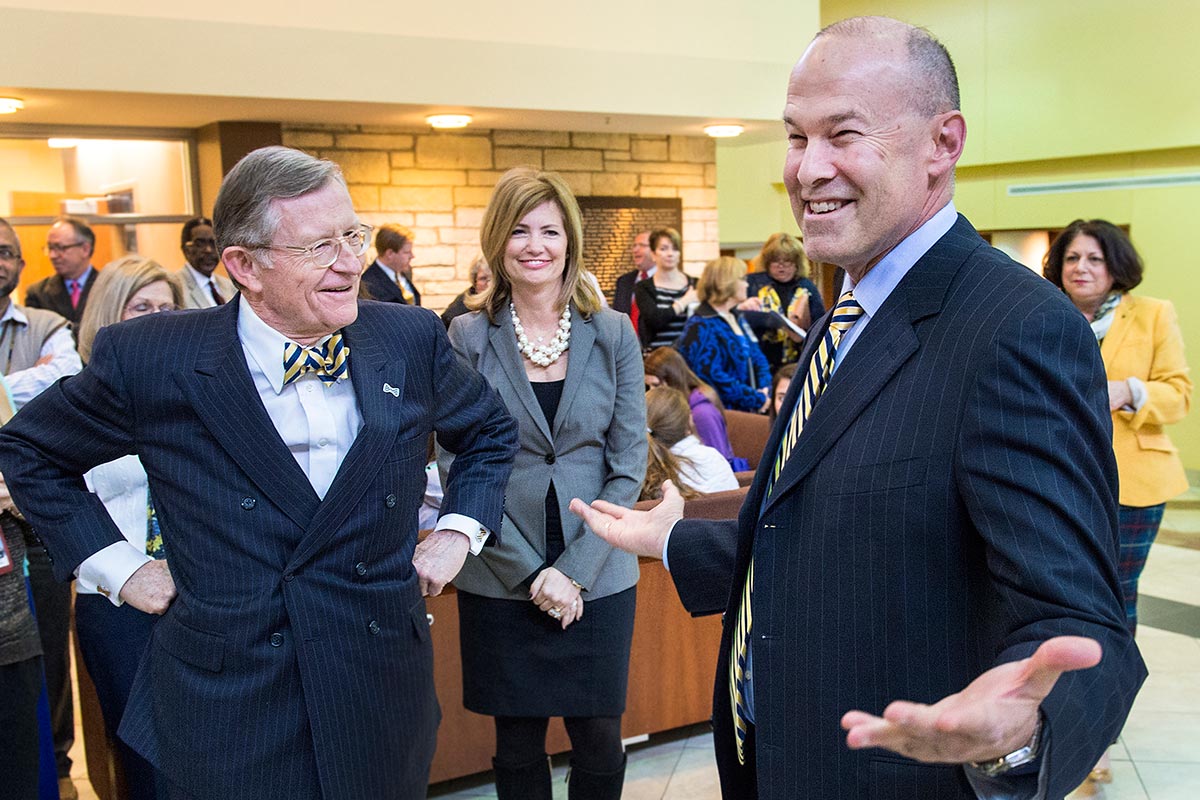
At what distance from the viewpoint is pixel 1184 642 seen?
514 cm

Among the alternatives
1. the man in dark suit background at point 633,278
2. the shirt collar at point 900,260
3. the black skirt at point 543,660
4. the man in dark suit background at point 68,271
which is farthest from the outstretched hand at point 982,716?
the man in dark suit background at point 633,278

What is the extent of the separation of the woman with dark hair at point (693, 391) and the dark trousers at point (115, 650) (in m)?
2.62

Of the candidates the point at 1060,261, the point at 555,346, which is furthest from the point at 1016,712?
the point at 1060,261

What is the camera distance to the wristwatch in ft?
3.61

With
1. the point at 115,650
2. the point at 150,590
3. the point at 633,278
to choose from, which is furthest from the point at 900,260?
the point at 633,278

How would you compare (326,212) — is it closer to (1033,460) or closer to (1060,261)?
(1033,460)

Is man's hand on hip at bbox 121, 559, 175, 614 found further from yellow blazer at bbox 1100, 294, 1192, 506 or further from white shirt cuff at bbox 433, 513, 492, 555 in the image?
yellow blazer at bbox 1100, 294, 1192, 506

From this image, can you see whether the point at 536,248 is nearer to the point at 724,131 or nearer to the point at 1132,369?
the point at 1132,369

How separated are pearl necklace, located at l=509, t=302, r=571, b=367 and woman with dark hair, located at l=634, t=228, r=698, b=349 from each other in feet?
16.3

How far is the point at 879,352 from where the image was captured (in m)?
1.39

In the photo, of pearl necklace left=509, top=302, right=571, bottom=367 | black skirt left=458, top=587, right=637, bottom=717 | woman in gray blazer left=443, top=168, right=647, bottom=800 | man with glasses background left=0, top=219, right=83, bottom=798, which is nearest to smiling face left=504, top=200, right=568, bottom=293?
woman in gray blazer left=443, top=168, right=647, bottom=800

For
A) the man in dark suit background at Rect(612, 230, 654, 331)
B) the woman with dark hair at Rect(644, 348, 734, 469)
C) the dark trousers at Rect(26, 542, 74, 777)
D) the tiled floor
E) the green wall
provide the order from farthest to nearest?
1. the green wall
2. the man in dark suit background at Rect(612, 230, 654, 331)
3. the woman with dark hair at Rect(644, 348, 734, 469)
4. the tiled floor
5. the dark trousers at Rect(26, 542, 74, 777)

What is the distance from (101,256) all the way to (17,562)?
6.01 meters

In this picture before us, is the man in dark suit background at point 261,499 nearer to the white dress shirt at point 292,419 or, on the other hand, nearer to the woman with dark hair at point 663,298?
the white dress shirt at point 292,419
